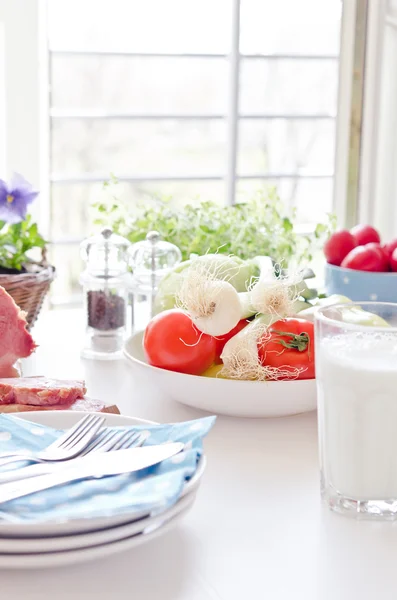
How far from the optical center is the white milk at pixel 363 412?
751 millimetres

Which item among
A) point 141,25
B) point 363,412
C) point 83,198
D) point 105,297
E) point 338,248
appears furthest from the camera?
point 83,198

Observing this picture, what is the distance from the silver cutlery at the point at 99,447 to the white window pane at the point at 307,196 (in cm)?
278

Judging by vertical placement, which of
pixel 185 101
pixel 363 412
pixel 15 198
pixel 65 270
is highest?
pixel 185 101

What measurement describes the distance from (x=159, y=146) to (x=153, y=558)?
2.67m

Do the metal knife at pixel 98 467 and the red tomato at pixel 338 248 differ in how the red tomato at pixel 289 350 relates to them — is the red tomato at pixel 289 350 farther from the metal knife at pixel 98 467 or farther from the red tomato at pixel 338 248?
the red tomato at pixel 338 248

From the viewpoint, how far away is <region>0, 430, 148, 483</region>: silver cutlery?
70 cm

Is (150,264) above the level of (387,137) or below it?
below

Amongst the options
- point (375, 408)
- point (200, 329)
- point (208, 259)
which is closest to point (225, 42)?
point (208, 259)

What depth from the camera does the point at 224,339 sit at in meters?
1.04

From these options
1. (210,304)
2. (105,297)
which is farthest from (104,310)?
(210,304)

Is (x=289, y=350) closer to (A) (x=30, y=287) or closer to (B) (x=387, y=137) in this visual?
(A) (x=30, y=287)

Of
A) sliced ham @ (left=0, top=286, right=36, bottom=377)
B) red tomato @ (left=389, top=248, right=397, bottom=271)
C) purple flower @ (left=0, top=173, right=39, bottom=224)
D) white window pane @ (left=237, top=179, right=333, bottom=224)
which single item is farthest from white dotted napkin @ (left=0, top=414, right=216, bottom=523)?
white window pane @ (left=237, top=179, right=333, bottom=224)

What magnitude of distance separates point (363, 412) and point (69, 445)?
28 centimetres

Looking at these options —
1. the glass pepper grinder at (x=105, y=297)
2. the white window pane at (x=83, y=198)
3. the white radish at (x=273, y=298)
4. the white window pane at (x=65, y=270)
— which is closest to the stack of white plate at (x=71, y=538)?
the white radish at (x=273, y=298)
